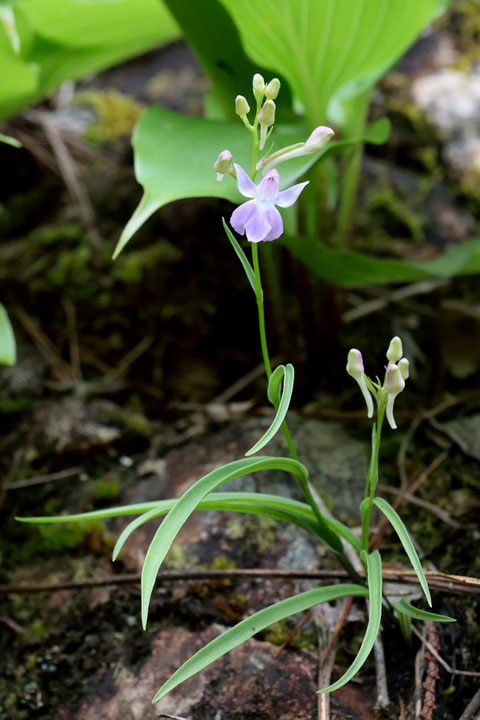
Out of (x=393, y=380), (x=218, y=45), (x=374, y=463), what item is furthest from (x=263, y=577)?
(x=218, y=45)

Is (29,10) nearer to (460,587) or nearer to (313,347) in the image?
(313,347)

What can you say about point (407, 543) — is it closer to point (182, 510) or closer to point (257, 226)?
point (182, 510)

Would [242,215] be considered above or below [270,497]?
above

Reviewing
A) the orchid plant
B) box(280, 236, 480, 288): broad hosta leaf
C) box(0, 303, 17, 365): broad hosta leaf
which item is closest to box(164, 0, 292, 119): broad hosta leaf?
box(280, 236, 480, 288): broad hosta leaf

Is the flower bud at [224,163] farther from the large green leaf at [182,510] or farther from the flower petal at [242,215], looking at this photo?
Answer: the large green leaf at [182,510]

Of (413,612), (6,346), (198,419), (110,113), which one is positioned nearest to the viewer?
(413,612)

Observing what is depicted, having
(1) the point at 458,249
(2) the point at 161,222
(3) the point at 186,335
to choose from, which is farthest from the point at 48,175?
(1) the point at 458,249

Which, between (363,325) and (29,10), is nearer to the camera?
(29,10)
